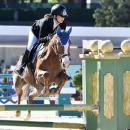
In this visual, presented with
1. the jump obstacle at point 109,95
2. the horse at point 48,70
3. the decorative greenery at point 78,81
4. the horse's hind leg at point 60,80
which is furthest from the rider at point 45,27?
the decorative greenery at point 78,81

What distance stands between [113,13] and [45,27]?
37.7 meters

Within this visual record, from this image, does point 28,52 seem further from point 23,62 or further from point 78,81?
point 78,81

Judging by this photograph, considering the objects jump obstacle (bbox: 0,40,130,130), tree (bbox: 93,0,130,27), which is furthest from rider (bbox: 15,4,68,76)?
tree (bbox: 93,0,130,27)

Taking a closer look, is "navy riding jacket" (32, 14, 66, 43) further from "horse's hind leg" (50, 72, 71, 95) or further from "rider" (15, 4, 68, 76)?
"horse's hind leg" (50, 72, 71, 95)

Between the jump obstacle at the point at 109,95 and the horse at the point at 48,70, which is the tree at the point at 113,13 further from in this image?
the jump obstacle at the point at 109,95

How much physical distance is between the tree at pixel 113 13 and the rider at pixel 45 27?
36.2 meters

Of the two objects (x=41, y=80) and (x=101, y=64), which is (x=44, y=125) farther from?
(x=41, y=80)

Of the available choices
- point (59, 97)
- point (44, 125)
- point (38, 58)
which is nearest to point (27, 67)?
point (38, 58)

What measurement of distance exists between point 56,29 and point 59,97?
3.91 metres

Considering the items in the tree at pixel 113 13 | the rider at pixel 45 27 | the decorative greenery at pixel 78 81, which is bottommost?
the decorative greenery at pixel 78 81

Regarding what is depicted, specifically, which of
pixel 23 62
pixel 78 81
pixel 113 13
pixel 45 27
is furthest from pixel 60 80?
pixel 113 13

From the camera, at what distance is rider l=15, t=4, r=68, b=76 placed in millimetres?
7152

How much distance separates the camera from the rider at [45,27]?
23.5 feet

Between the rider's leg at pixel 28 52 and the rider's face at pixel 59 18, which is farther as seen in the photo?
the rider's leg at pixel 28 52
